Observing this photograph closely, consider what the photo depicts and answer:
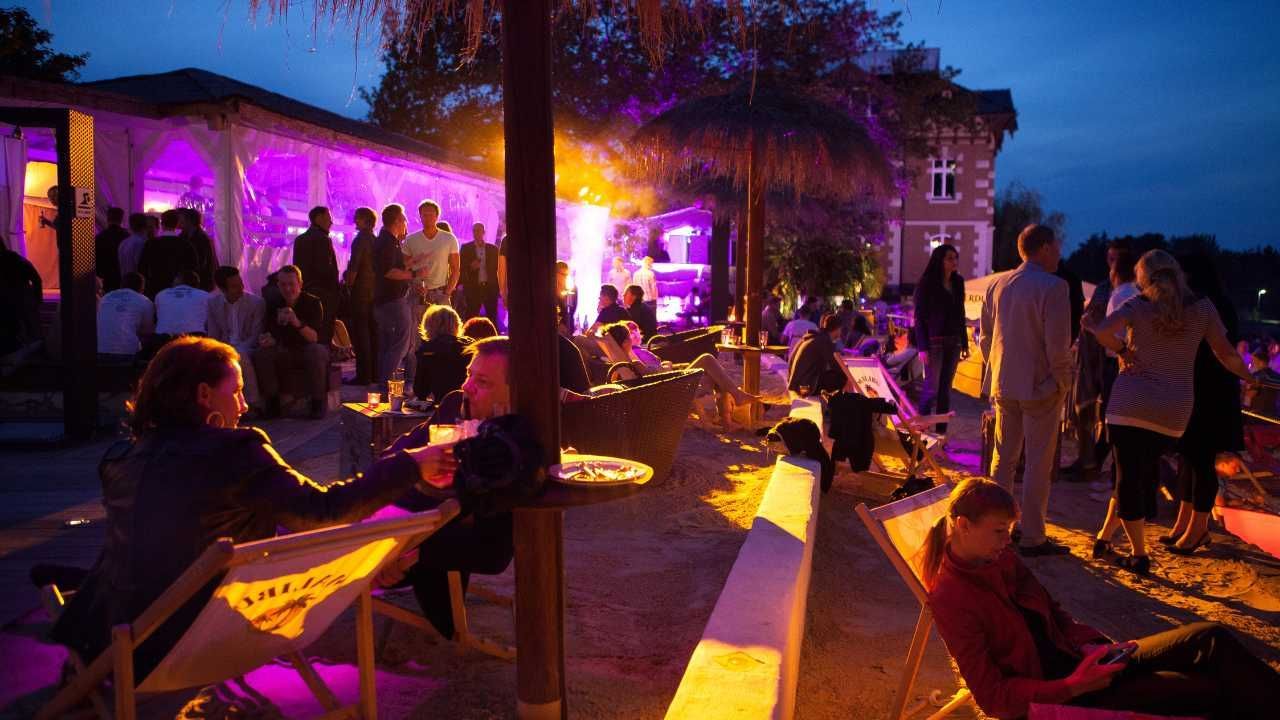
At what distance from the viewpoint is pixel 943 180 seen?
142 feet

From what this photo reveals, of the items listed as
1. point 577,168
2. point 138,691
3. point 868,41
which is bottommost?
point 138,691

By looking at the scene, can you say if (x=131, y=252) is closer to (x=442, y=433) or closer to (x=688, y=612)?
(x=442, y=433)

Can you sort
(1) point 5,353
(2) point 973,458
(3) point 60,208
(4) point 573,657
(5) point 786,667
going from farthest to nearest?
(2) point 973,458
(1) point 5,353
(3) point 60,208
(4) point 573,657
(5) point 786,667

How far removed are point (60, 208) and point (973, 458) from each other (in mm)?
7565

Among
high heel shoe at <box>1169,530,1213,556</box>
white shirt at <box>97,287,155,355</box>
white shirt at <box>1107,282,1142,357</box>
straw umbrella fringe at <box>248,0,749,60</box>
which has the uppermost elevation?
straw umbrella fringe at <box>248,0,749,60</box>

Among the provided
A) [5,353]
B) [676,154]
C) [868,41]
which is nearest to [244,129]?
[5,353]

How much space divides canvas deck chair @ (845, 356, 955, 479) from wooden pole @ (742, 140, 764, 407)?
1552mm

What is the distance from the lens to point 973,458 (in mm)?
8500

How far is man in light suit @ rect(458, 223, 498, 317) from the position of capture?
1080 cm

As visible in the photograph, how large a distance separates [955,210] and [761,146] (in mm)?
36953

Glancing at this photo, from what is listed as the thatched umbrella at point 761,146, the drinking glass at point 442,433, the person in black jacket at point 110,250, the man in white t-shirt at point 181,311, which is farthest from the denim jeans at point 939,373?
the person in black jacket at point 110,250

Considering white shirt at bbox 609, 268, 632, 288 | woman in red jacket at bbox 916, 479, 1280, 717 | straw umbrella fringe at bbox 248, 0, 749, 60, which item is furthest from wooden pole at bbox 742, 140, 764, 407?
white shirt at bbox 609, 268, 632, 288

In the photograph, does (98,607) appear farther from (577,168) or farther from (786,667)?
(577,168)

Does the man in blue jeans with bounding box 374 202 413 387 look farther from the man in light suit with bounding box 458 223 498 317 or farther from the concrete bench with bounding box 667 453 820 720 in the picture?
the concrete bench with bounding box 667 453 820 720
